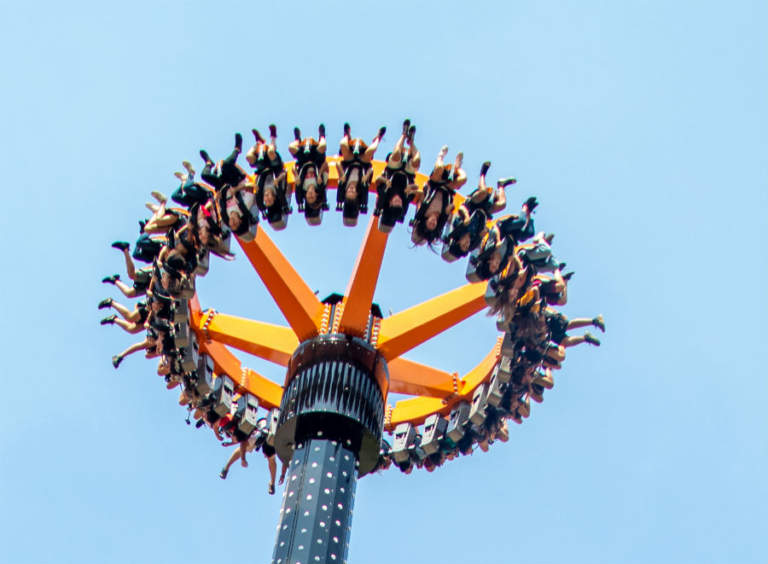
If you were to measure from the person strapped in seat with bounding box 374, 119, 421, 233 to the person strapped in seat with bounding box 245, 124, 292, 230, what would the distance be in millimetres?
1240

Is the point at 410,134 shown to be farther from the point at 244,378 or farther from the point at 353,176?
the point at 244,378

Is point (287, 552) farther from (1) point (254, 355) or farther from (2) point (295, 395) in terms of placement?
(1) point (254, 355)

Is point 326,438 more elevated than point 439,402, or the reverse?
point 439,402

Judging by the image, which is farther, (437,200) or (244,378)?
(244,378)

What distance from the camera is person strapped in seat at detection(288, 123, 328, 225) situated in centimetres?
1658

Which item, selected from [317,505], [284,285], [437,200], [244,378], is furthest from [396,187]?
[244,378]

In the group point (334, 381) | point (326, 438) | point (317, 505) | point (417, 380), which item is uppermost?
point (417, 380)

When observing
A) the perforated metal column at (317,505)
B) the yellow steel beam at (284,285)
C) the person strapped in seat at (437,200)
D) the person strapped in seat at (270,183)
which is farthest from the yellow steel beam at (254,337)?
the person strapped in seat at (437,200)

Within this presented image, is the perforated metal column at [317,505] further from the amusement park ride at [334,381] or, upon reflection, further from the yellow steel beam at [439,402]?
the yellow steel beam at [439,402]

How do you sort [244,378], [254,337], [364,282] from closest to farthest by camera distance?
[364,282]
[254,337]
[244,378]

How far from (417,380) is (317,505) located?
12.3 feet

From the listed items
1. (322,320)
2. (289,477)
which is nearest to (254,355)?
(322,320)

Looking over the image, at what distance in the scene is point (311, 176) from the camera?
16.6 metres

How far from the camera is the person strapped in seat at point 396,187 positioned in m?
16.5
